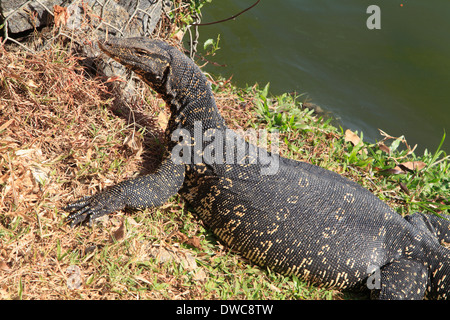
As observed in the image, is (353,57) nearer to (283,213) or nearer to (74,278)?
(283,213)

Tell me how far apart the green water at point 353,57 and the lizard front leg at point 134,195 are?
4.25m

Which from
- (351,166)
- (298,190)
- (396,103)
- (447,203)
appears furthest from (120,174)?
(396,103)

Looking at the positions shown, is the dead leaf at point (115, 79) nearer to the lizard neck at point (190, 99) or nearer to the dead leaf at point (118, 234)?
the lizard neck at point (190, 99)

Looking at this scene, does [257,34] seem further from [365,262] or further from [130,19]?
[365,262]

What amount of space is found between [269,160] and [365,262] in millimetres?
1309

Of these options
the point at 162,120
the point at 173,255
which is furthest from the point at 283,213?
the point at 162,120

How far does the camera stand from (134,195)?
156 inches

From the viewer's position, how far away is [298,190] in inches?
158

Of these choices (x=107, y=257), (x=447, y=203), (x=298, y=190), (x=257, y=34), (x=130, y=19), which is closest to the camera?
(x=107, y=257)

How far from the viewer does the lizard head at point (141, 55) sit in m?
4.33

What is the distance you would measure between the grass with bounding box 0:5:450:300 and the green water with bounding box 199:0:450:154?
3165 mm

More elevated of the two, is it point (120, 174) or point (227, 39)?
point (227, 39)

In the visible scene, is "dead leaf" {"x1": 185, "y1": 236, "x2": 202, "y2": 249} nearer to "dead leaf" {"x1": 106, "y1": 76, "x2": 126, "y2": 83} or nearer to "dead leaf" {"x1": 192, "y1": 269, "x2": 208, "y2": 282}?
"dead leaf" {"x1": 192, "y1": 269, "x2": 208, "y2": 282}
